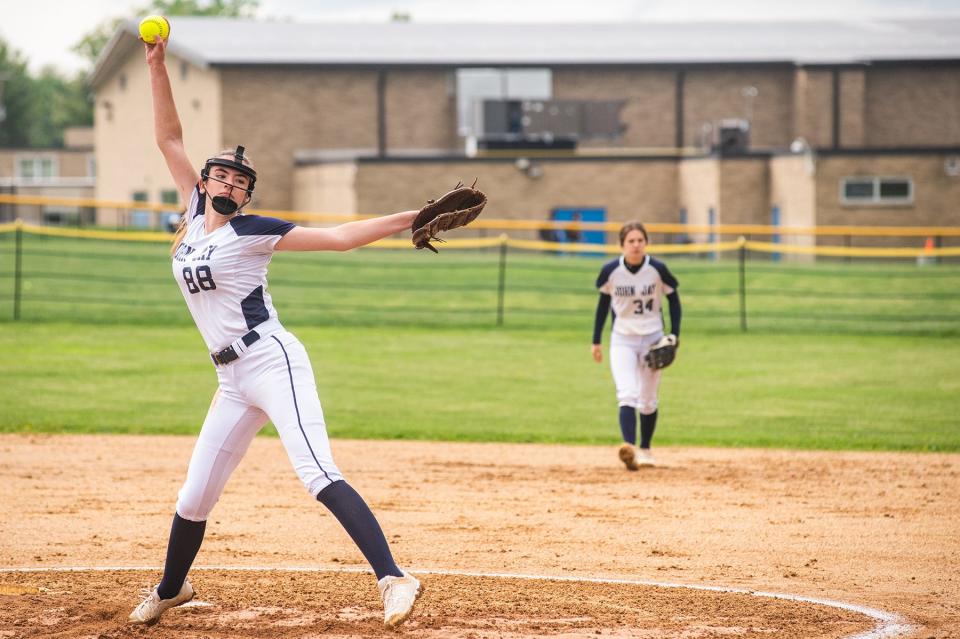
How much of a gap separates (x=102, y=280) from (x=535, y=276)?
880 centimetres

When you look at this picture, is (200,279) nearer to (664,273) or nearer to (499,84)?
(664,273)

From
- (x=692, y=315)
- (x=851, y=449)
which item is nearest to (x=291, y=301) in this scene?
(x=692, y=315)

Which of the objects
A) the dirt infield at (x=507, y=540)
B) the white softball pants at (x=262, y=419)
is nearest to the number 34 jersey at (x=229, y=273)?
the white softball pants at (x=262, y=419)

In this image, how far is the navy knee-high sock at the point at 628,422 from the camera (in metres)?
11.3

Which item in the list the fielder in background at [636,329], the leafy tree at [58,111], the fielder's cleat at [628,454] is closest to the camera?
the fielder's cleat at [628,454]

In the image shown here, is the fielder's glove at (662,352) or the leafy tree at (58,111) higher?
the leafy tree at (58,111)

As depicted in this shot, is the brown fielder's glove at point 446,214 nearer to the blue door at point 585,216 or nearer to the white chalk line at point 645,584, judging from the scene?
the white chalk line at point 645,584

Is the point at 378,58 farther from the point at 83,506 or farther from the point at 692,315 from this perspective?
the point at 83,506

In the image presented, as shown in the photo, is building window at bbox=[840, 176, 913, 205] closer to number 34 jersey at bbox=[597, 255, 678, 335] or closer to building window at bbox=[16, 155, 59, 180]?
number 34 jersey at bbox=[597, 255, 678, 335]

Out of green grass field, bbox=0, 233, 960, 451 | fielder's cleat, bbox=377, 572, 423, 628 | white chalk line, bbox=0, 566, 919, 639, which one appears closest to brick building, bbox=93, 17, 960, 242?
green grass field, bbox=0, 233, 960, 451

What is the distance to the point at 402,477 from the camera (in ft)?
36.1

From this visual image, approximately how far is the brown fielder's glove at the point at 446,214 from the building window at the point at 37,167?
71.1 meters

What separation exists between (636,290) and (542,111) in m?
28.7

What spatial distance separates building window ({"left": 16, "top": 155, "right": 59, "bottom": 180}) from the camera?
73.1 m
